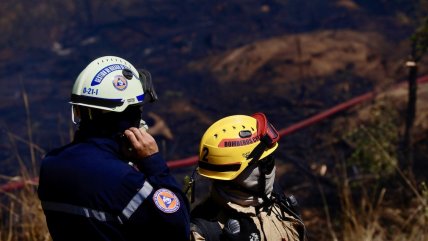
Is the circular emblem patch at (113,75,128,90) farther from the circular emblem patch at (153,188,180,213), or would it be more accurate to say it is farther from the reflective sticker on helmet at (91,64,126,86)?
the circular emblem patch at (153,188,180,213)

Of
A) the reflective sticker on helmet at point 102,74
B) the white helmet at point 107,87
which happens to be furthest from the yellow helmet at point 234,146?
the reflective sticker on helmet at point 102,74

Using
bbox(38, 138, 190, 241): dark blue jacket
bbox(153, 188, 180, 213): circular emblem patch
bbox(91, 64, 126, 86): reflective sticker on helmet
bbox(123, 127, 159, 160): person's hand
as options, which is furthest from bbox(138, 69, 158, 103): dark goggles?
bbox(153, 188, 180, 213): circular emblem patch

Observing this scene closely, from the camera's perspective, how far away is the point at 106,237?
7.86 feet

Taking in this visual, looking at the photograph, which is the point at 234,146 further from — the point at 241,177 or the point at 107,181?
the point at 107,181

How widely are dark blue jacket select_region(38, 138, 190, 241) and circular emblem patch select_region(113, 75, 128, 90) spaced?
1.13ft

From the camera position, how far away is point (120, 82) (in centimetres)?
273

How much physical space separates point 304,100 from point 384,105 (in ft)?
15.0

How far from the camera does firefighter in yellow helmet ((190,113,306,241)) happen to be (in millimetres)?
2773

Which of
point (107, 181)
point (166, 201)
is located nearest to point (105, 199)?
point (107, 181)

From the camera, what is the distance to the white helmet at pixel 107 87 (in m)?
2.66

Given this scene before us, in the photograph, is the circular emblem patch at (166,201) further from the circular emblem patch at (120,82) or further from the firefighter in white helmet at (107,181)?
the circular emblem patch at (120,82)

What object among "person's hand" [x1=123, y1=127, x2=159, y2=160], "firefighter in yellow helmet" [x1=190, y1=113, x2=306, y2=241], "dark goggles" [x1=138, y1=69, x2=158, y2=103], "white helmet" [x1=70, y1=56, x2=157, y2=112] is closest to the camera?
"person's hand" [x1=123, y1=127, x2=159, y2=160]

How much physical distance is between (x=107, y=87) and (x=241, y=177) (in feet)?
2.77

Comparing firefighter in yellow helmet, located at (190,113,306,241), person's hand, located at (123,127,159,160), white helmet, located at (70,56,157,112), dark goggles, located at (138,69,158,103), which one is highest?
white helmet, located at (70,56,157,112)
